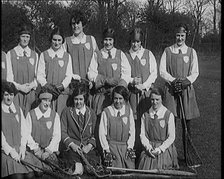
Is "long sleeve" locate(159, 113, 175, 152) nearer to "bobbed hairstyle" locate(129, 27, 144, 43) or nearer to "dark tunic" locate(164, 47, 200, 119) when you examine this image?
"dark tunic" locate(164, 47, 200, 119)

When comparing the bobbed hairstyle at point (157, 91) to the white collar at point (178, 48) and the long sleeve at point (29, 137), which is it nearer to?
the white collar at point (178, 48)

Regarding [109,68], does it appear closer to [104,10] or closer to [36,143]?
[104,10]

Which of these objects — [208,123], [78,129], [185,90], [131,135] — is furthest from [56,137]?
[208,123]

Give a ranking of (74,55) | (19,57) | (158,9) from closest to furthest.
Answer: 1. (19,57)
2. (74,55)
3. (158,9)

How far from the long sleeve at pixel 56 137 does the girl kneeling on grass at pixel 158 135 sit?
3.43ft

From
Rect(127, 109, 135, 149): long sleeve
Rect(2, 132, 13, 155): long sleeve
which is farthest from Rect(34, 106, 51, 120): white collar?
Rect(127, 109, 135, 149): long sleeve

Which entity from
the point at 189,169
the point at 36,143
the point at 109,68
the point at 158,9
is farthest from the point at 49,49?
the point at 189,169

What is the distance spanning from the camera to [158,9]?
239 inches

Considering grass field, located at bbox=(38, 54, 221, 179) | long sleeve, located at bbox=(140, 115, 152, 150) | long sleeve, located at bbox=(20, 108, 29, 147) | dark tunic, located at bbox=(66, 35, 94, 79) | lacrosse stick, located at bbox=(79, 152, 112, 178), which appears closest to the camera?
long sleeve, located at bbox=(20, 108, 29, 147)

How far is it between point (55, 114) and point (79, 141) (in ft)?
1.48

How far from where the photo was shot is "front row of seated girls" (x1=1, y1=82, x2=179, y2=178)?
5.38 m

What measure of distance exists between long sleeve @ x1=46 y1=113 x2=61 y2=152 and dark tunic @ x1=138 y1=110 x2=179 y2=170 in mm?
1069

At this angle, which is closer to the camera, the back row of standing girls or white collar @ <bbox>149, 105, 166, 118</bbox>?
the back row of standing girls

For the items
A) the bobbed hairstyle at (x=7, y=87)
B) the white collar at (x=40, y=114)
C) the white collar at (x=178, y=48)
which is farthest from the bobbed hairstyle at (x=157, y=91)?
the bobbed hairstyle at (x=7, y=87)
